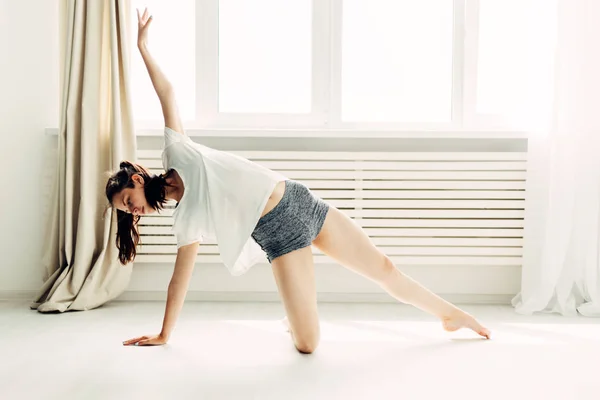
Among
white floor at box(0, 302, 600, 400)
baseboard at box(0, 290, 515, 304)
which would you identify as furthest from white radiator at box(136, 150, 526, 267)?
white floor at box(0, 302, 600, 400)

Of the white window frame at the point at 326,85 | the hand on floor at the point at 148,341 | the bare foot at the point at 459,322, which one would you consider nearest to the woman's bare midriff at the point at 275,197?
the hand on floor at the point at 148,341

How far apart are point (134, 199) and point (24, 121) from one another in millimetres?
1454

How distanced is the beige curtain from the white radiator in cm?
17

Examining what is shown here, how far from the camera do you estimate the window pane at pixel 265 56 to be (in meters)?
3.18

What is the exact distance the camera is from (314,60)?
316cm

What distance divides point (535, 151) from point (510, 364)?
50.4 inches

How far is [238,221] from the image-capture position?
1964 mm

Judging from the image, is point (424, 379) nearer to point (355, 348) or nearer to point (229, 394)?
point (355, 348)

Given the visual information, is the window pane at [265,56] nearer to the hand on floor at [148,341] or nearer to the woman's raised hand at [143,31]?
the woman's raised hand at [143,31]

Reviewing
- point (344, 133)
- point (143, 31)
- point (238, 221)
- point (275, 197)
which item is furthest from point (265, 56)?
point (238, 221)

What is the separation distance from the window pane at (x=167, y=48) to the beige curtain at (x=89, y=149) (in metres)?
0.23

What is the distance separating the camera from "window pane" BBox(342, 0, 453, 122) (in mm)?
3174

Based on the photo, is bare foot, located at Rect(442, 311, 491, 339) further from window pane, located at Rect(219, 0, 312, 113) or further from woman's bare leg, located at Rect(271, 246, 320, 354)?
window pane, located at Rect(219, 0, 312, 113)

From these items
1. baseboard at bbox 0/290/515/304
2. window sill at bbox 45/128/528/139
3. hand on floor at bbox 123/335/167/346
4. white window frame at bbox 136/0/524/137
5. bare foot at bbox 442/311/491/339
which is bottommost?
baseboard at bbox 0/290/515/304
